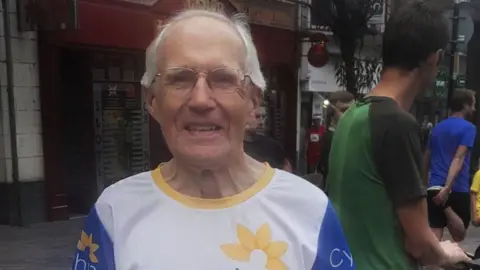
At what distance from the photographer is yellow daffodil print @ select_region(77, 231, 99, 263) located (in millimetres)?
1490

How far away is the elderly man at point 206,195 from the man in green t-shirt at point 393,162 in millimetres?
485

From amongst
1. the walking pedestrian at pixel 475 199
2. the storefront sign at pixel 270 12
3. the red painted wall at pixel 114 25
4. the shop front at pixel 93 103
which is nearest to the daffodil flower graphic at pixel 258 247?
the walking pedestrian at pixel 475 199

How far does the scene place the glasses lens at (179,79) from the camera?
4.71ft

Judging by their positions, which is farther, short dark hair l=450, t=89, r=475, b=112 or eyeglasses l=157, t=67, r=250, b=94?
short dark hair l=450, t=89, r=475, b=112

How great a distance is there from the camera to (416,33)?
6.72 feet

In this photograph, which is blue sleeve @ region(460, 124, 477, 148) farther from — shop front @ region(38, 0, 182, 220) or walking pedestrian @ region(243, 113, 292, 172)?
shop front @ region(38, 0, 182, 220)

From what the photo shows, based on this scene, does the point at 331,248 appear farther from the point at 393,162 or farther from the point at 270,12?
the point at 270,12

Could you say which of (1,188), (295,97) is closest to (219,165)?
(1,188)

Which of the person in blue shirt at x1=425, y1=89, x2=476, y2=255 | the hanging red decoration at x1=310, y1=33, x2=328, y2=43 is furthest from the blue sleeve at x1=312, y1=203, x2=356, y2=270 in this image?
the hanging red decoration at x1=310, y1=33, x2=328, y2=43

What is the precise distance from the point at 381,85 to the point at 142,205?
1.10m

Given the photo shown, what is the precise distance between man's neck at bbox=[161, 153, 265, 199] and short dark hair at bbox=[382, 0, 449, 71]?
86 centimetres

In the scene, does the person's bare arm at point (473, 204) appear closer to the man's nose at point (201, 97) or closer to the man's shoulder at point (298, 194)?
the man's shoulder at point (298, 194)

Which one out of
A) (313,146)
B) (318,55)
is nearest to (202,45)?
(313,146)

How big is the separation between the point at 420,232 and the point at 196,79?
981mm
